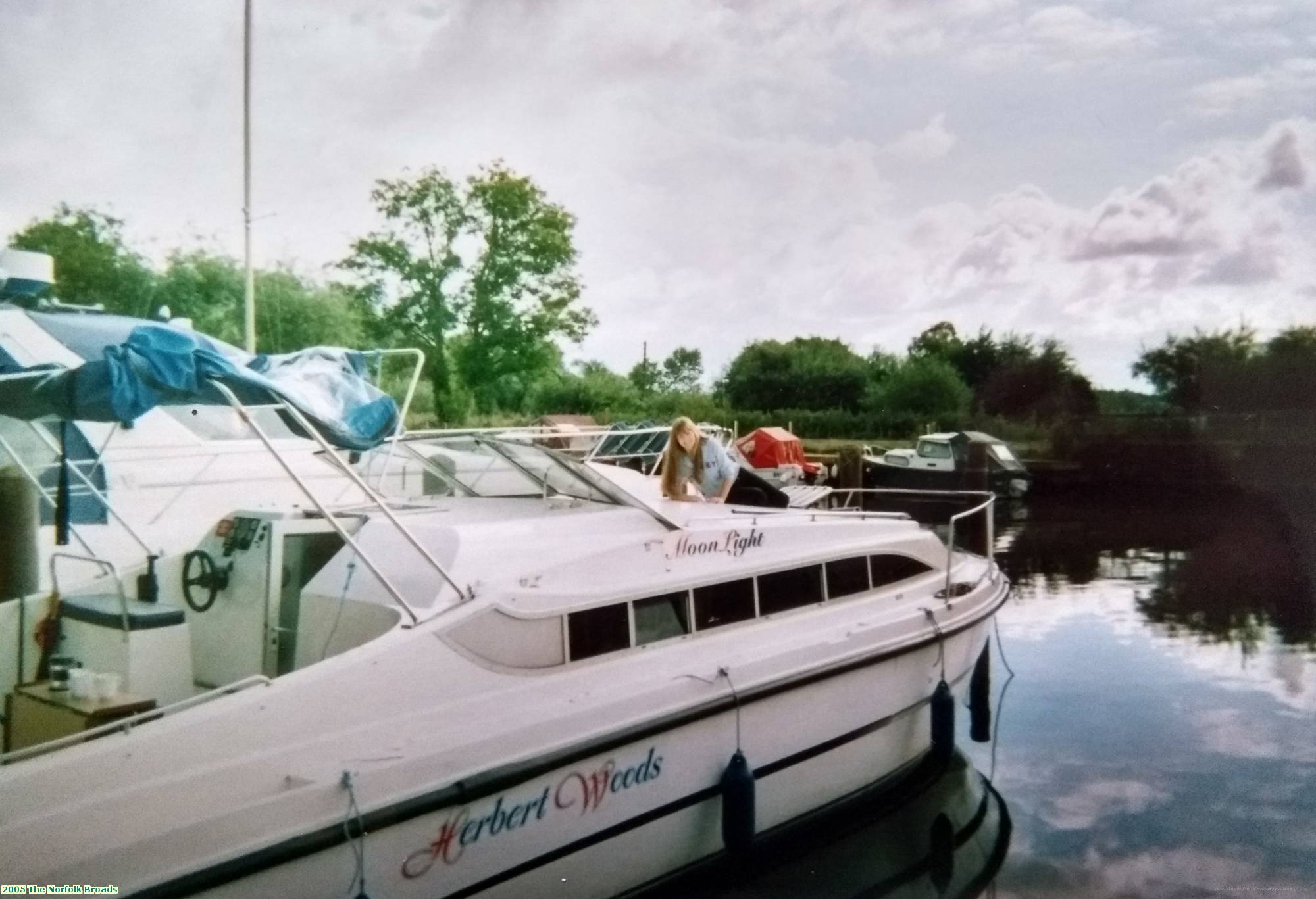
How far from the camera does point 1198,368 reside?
13383mm

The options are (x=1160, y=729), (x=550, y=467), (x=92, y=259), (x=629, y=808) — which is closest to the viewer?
(x=629, y=808)

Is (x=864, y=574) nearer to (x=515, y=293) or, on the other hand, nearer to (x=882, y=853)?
(x=882, y=853)

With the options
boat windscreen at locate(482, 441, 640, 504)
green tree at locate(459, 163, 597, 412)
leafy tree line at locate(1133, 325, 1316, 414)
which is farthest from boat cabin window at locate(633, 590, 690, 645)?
leafy tree line at locate(1133, 325, 1316, 414)

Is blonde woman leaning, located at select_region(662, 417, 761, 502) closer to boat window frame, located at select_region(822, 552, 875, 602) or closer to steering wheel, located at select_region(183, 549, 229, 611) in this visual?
boat window frame, located at select_region(822, 552, 875, 602)

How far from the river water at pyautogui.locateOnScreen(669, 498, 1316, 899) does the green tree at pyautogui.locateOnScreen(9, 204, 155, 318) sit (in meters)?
5.43

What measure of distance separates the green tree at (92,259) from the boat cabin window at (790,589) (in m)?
4.45

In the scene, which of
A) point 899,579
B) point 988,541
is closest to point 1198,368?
point 988,541

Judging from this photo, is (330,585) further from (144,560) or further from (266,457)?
(266,457)

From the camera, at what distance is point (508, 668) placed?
10.3ft

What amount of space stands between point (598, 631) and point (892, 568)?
1.79 metres

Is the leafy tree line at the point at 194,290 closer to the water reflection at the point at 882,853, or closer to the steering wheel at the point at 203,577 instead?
the steering wheel at the point at 203,577

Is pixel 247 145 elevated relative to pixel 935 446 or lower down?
elevated

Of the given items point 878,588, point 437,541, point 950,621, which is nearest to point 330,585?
point 437,541

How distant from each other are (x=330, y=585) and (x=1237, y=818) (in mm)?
4110
